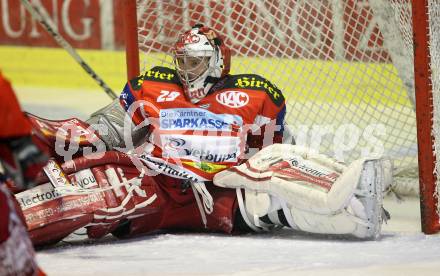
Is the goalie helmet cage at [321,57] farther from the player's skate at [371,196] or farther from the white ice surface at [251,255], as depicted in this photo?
the player's skate at [371,196]

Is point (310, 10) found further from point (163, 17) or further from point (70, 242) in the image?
point (70, 242)

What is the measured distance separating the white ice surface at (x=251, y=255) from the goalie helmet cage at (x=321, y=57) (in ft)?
2.91

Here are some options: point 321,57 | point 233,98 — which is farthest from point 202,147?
point 321,57

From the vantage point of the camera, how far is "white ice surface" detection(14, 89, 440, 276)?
3158 mm

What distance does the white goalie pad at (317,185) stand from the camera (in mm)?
3500

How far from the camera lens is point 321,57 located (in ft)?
15.6

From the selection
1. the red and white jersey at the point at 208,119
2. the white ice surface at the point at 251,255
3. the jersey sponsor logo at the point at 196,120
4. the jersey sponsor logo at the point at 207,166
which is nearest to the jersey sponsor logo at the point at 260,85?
the red and white jersey at the point at 208,119

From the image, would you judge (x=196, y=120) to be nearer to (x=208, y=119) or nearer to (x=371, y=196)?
(x=208, y=119)

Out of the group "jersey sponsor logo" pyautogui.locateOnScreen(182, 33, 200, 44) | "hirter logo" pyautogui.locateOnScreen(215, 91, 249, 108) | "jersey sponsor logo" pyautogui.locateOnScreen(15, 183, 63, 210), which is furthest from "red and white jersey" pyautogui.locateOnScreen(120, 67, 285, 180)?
"jersey sponsor logo" pyautogui.locateOnScreen(15, 183, 63, 210)

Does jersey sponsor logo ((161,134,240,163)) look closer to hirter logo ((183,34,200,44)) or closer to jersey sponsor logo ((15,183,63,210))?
hirter logo ((183,34,200,44))

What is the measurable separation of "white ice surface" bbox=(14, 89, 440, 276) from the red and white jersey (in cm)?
27

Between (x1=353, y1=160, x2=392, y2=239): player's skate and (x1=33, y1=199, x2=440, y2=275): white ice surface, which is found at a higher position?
(x1=353, y1=160, x2=392, y2=239): player's skate

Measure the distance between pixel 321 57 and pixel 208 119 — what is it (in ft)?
3.54

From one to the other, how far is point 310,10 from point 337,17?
0.39 feet
